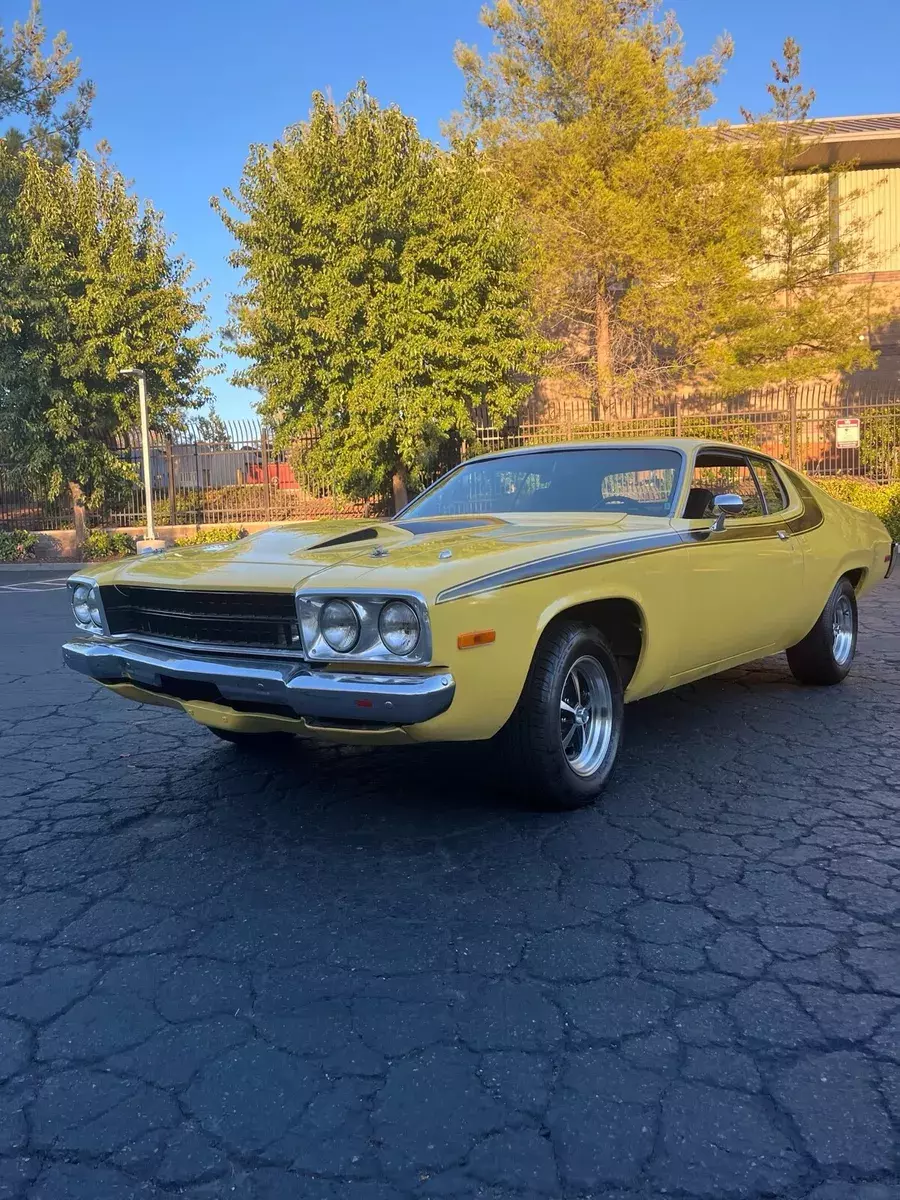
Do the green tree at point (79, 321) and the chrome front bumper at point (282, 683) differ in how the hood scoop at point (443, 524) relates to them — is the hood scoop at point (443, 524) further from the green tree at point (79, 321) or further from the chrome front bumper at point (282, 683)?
the green tree at point (79, 321)

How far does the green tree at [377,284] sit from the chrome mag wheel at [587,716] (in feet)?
47.8

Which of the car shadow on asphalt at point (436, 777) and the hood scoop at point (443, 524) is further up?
the hood scoop at point (443, 524)

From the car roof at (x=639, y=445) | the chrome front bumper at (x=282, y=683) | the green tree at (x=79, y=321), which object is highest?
the green tree at (x=79, y=321)

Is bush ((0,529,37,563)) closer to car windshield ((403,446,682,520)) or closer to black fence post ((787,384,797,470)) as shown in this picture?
black fence post ((787,384,797,470))

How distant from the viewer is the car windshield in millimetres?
4215

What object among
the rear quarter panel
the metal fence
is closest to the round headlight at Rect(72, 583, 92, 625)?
the rear quarter panel

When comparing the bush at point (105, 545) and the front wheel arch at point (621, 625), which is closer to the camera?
the front wheel arch at point (621, 625)

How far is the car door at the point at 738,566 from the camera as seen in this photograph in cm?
402

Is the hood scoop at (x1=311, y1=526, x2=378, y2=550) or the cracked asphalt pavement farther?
the hood scoop at (x1=311, y1=526, x2=378, y2=550)

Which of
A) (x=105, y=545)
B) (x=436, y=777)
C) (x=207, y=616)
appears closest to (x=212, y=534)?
(x=105, y=545)

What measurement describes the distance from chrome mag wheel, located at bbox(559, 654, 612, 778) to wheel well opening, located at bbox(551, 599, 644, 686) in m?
0.20

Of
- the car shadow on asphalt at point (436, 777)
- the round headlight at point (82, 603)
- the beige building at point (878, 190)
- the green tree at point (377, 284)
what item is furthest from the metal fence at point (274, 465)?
the round headlight at point (82, 603)

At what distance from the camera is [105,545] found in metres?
19.6

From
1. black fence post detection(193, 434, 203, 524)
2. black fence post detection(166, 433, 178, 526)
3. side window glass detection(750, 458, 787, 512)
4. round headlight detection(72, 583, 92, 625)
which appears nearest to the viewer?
round headlight detection(72, 583, 92, 625)
